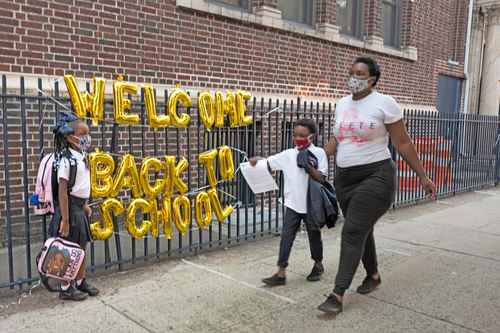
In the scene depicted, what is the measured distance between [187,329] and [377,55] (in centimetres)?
894

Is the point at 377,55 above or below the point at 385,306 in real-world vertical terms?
above

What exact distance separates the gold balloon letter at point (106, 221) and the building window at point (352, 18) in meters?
7.35

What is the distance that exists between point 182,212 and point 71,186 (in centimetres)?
165

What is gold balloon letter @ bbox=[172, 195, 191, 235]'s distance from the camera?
5172 millimetres

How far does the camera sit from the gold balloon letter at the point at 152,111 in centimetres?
476

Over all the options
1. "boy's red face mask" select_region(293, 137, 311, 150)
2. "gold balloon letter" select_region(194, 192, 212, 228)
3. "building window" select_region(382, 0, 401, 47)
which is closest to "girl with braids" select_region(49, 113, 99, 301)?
"gold balloon letter" select_region(194, 192, 212, 228)

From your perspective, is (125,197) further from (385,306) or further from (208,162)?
(385,306)

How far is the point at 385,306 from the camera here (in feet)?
13.4

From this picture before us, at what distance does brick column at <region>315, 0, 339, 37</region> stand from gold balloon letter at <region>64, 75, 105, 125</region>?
19.6 ft

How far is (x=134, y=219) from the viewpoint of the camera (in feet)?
15.8

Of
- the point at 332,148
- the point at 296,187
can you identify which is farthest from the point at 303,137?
the point at 296,187

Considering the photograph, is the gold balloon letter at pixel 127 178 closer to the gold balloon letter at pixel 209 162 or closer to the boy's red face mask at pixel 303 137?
the gold balloon letter at pixel 209 162

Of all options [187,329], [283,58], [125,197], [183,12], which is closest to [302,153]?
[187,329]

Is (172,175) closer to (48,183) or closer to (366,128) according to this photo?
(48,183)
